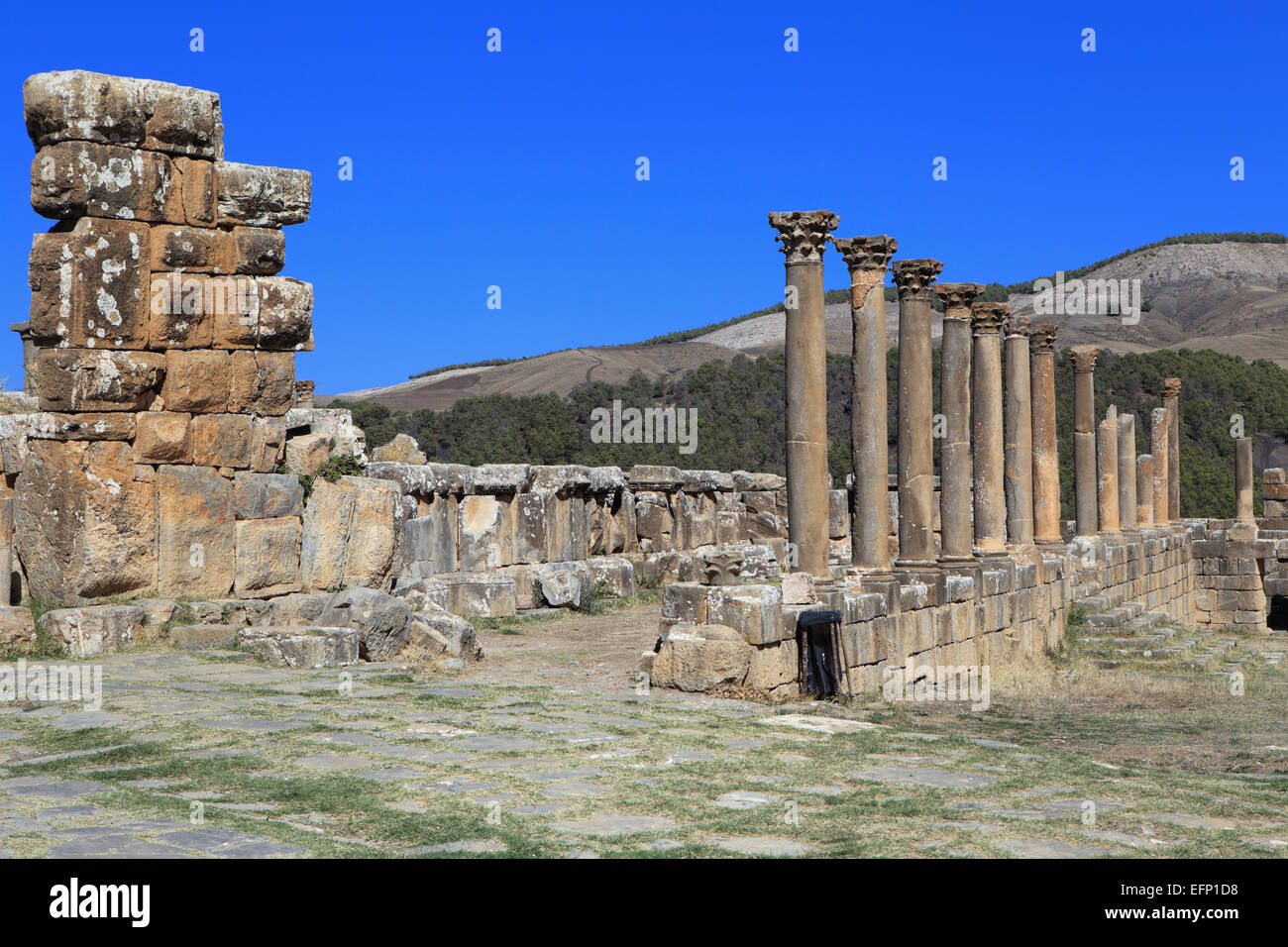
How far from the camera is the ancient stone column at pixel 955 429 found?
49.6 ft

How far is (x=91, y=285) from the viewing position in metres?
9.92

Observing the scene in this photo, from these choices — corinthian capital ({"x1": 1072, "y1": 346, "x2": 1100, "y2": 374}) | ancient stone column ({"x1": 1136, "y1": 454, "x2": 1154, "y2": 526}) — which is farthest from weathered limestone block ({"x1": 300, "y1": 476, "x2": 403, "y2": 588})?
ancient stone column ({"x1": 1136, "y1": 454, "x2": 1154, "y2": 526})

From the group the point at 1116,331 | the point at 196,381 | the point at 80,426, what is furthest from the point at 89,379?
the point at 1116,331

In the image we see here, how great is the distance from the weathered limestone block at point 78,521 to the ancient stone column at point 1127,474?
19915mm

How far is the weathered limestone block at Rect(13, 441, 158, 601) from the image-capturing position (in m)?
9.70

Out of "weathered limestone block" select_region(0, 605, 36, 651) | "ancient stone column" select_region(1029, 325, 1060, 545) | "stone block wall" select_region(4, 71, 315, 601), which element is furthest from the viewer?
"ancient stone column" select_region(1029, 325, 1060, 545)

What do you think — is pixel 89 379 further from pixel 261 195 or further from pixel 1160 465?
pixel 1160 465

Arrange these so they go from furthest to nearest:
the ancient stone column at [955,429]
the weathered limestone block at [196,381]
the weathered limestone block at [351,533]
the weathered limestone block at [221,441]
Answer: the ancient stone column at [955,429], the weathered limestone block at [351,533], the weathered limestone block at [221,441], the weathered limestone block at [196,381]

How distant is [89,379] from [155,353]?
1.87ft

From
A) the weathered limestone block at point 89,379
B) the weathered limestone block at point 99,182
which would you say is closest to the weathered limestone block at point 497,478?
the weathered limestone block at point 89,379

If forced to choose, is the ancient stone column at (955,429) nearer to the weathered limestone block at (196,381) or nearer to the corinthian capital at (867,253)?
the corinthian capital at (867,253)

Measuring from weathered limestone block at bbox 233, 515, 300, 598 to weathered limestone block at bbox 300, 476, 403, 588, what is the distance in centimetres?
16

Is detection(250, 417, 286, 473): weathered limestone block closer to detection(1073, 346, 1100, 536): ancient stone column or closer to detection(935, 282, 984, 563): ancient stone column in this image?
detection(935, 282, 984, 563): ancient stone column

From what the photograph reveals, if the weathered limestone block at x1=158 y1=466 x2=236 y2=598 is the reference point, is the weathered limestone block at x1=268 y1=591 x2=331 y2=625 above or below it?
below
